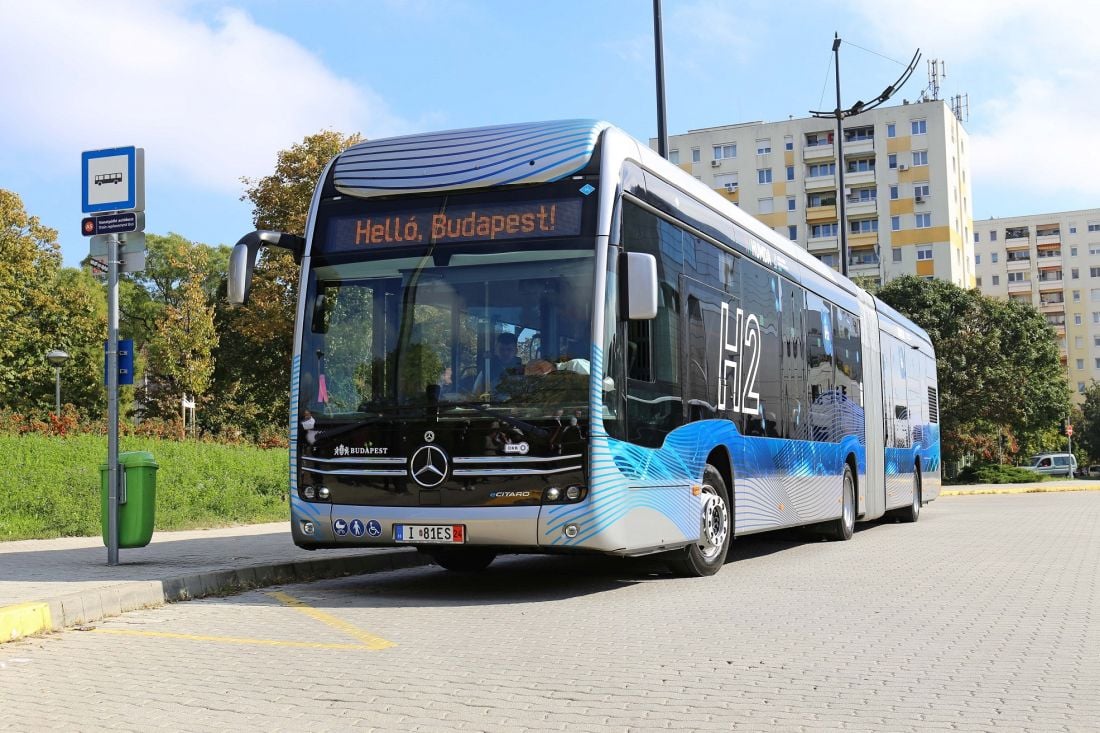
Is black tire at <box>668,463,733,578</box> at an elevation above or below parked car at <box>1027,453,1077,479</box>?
above

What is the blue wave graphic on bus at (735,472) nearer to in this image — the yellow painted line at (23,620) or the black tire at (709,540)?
the black tire at (709,540)

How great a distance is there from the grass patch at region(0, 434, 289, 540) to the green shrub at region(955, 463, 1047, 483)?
35543 millimetres

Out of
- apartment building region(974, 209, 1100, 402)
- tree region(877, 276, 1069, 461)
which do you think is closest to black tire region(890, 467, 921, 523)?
tree region(877, 276, 1069, 461)

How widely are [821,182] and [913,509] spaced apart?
72.7 meters

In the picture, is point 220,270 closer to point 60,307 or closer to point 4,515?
point 60,307

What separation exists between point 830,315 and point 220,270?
5472 cm

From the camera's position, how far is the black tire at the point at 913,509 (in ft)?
71.7

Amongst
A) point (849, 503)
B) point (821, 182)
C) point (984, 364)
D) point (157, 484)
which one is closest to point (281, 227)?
point (157, 484)

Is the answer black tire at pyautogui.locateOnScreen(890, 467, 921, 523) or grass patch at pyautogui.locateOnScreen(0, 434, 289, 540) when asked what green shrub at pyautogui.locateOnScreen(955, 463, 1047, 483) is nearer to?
black tire at pyautogui.locateOnScreen(890, 467, 921, 523)

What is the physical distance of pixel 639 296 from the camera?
30.5 feet

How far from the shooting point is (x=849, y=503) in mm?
16906

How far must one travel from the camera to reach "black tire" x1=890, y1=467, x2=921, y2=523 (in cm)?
2186

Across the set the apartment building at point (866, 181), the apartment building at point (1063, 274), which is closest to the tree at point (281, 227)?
the apartment building at point (866, 181)

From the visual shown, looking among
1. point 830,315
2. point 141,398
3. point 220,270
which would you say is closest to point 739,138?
point 220,270
